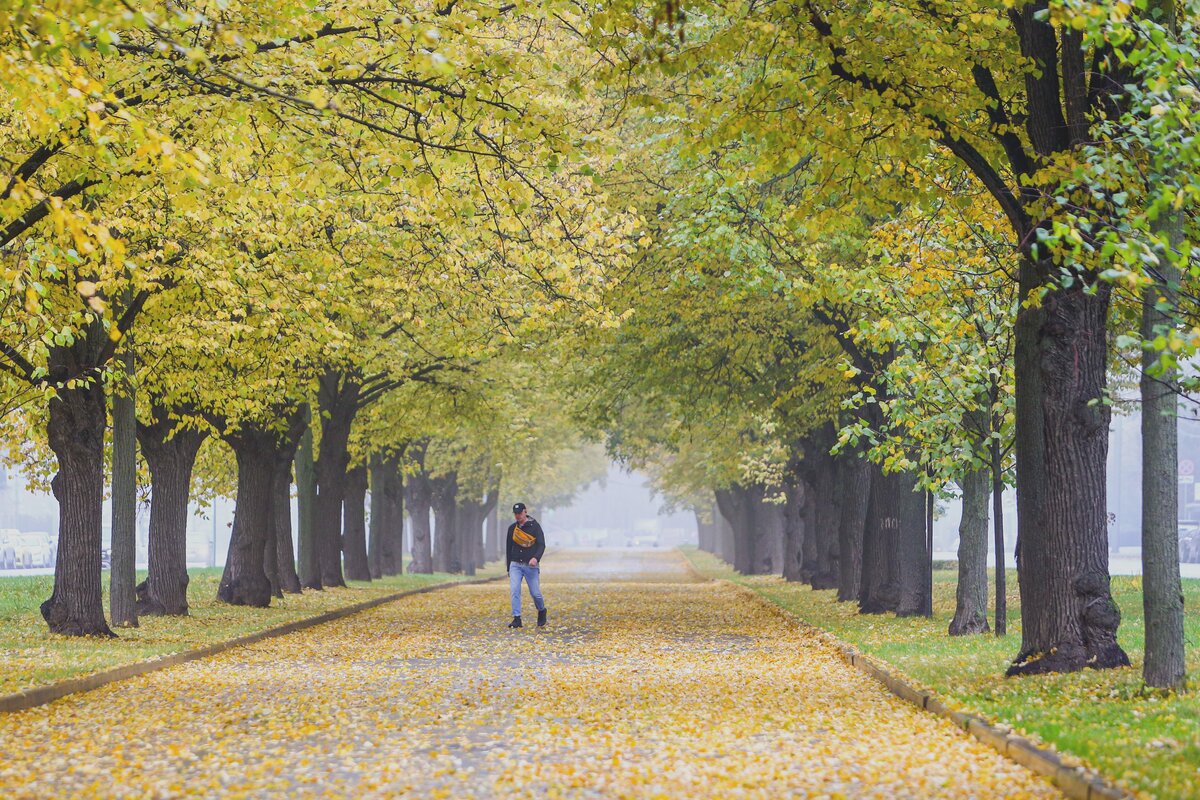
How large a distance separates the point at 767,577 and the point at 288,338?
29541mm

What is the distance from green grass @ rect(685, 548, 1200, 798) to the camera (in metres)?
8.02

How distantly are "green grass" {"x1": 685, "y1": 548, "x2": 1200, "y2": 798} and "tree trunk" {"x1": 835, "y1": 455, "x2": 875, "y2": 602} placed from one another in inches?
277

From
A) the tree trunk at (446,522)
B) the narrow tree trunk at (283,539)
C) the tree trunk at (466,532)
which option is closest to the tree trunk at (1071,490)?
the narrow tree trunk at (283,539)

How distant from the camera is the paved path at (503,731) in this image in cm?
821

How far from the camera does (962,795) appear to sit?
25.4ft

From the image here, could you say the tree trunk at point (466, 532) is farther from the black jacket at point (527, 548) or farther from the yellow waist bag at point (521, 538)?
the yellow waist bag at point (521, 538)

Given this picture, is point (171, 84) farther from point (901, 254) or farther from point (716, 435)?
point (716, 435)

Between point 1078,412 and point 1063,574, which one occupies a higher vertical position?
point 1078,412

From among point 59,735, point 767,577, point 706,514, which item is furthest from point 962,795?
point 706,514

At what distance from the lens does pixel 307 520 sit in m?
33.6

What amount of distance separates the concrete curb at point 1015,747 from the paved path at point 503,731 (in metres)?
0.11

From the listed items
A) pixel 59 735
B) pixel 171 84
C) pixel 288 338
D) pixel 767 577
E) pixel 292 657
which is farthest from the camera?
pixel 767 577

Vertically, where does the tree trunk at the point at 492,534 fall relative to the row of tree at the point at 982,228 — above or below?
below

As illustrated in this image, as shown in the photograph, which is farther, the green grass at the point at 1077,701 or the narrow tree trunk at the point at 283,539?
the narrow tree trunk at the point at 283,539
